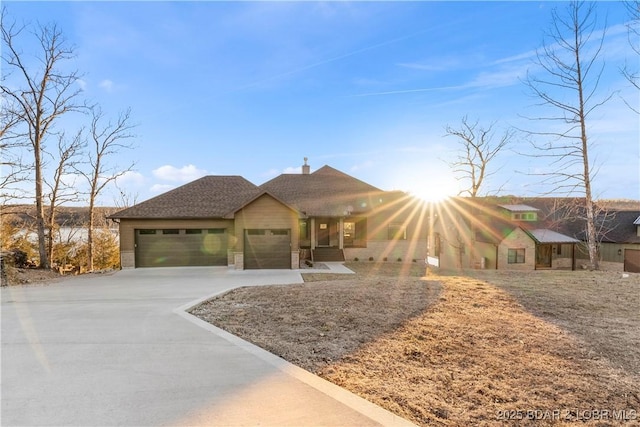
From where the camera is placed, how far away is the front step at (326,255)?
70.5 feet

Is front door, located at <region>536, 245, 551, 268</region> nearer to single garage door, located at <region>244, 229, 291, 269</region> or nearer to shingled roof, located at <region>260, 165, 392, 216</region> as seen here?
shingled roof, located at <region>260, 165, 392, 216</region>

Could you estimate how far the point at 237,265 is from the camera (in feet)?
57.8

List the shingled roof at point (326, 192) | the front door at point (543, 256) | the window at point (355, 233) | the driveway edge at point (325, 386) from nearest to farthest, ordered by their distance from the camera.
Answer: the driveway edge at point (325, 386)
the shingled roof at point (326, 192)
the window at point (355, 233)
the front door at point (543, 256)

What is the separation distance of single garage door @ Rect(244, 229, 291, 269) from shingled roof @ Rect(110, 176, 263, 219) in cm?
199

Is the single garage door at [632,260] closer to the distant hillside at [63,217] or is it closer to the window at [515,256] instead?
the window at [515,256]

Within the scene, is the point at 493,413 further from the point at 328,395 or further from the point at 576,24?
the point at 576,24

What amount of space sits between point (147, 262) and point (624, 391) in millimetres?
20104

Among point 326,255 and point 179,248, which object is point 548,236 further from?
point 179,248

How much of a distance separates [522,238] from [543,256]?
3.25 meters

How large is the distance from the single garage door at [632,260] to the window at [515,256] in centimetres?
898

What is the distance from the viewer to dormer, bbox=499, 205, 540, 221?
28081 mm

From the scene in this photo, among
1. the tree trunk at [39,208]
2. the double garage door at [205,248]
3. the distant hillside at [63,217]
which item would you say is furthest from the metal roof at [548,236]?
the tree trunk at [39,208]

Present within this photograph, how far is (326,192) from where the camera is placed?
82.0ft

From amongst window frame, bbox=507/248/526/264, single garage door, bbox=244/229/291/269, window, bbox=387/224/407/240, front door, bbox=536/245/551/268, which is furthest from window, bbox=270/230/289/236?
front door, bbox=536/245/551/268
